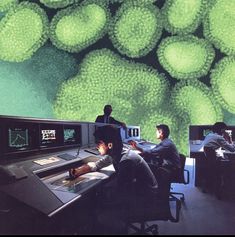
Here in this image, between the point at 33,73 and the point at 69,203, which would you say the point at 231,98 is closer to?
the point at 33,73

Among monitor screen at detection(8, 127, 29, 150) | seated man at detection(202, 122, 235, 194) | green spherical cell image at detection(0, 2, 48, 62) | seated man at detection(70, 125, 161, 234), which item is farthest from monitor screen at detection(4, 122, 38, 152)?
green spherical cell image at detection(0, 2, 48, 62)

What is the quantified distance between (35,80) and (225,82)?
13.4 ft

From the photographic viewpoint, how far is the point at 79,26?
7.40 m

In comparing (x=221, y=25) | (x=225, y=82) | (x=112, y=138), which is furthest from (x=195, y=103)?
(x=112, y=138)

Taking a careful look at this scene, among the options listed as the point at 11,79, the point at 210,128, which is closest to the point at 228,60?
the point at 210,128

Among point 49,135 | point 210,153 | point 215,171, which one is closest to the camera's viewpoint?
point 49,135

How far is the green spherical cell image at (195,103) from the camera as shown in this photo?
268 inches

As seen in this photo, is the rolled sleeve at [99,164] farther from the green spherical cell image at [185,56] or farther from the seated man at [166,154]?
the green spherical cell image at [185,56]

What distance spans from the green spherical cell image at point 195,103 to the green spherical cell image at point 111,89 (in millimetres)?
287

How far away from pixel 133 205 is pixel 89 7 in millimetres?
6027

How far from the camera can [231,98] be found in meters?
6.73

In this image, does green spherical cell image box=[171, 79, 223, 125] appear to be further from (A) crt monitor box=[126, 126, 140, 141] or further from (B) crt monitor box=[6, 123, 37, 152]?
(B) crt monitor box=[6, 123, 37, 152]

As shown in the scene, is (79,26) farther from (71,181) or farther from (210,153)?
(71,181)

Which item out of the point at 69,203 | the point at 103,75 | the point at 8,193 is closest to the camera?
the point at 8,193
